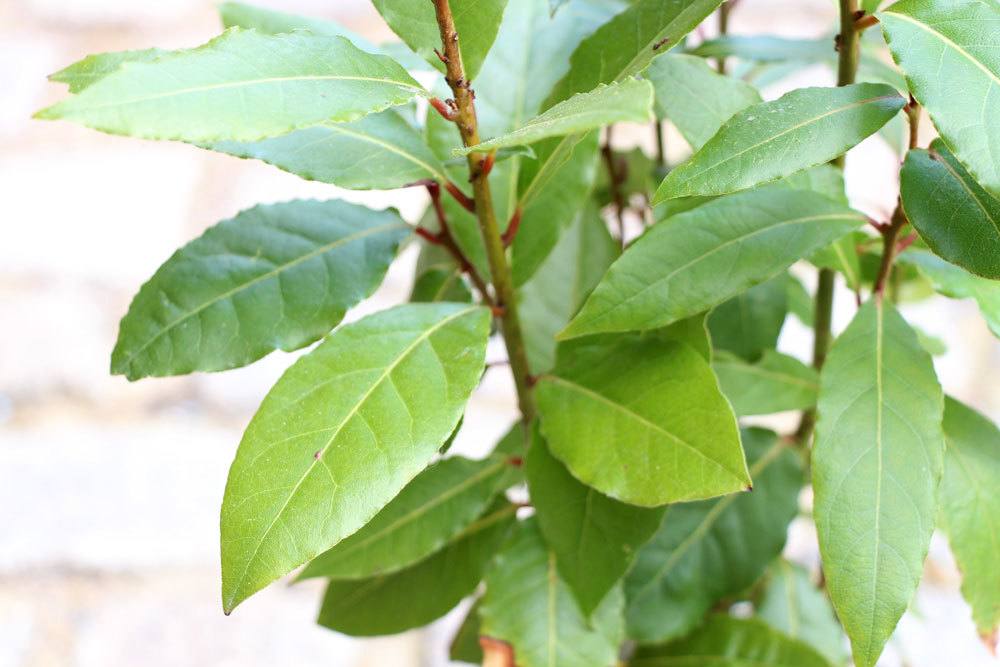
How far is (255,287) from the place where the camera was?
460 mm

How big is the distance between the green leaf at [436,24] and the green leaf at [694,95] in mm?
90

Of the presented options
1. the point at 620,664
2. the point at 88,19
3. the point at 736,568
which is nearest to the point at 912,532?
the point at 736,568

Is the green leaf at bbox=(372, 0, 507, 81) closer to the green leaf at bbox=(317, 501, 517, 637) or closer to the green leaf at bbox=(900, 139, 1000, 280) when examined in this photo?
the green leaf at bbox=(900, 139, 1000, 280)

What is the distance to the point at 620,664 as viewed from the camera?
2.15 ft

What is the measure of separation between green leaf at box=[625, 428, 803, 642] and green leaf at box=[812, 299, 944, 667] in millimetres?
153

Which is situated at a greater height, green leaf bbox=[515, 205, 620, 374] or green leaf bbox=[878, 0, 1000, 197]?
green leaf bbox=[878, 0, 1000, 197]

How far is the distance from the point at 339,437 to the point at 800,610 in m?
0.43

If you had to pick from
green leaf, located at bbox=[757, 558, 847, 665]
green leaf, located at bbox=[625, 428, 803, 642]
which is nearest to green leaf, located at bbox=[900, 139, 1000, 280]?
green leaf, located at bbox=[625, 428, 803, 642]

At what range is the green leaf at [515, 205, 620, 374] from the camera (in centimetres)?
62

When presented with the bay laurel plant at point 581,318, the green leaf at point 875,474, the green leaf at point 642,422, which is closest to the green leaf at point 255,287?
the bay laurel plant at point 581,318

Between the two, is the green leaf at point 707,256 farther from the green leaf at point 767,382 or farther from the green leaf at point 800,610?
the green leaf at point 800,610

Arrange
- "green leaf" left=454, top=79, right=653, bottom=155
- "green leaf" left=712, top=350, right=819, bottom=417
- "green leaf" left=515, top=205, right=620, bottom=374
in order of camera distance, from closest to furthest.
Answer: "green leaf" left=454, top=79, right=653, bottom=155
"green leaf" left=712, top=350, right=819, bottom=417
"green leaf" left=515, top=205, right=620, bottom=374

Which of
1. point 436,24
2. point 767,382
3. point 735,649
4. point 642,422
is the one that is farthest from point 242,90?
point 735,649

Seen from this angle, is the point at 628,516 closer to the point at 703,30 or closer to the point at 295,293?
the point at 295,293
